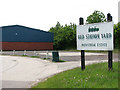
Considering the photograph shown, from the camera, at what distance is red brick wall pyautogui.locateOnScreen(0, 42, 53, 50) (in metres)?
44.7

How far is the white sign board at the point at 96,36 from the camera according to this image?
26.5 ft

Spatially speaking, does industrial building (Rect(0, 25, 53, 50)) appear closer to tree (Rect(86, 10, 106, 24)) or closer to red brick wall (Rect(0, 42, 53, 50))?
red brick wall (Rect(0, 42, 53, 50))

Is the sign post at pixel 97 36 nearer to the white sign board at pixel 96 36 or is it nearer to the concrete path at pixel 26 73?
the white sign board at pixel 96 36

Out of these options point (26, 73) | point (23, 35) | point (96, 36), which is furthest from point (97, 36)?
point (23, 35)

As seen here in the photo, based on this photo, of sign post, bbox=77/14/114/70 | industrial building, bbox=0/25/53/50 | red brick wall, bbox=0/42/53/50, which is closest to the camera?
sign post, bbox=77/14/114/70

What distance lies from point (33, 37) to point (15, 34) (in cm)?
605

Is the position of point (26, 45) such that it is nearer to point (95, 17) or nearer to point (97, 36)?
point (95, 17)

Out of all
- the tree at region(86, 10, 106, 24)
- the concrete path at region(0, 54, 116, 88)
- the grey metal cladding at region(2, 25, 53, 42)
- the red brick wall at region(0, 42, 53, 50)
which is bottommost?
the concrete path at region(0, 54, 116, 88)

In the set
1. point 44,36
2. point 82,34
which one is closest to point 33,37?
point 44,36

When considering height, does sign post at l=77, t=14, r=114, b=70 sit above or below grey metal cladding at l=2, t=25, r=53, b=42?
below

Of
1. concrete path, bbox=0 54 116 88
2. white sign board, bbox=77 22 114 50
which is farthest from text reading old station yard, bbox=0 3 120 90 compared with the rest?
concrete path, bbox=0 54 116 88

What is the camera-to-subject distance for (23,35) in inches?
1890

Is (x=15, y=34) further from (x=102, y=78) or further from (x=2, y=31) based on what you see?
(x=102, y=78)

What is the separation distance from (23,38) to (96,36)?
1628 inches
